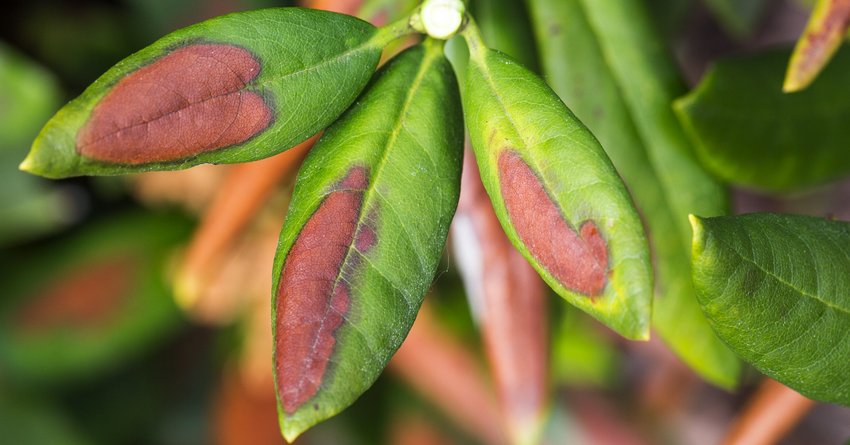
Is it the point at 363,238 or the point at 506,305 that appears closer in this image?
the point at 363,238

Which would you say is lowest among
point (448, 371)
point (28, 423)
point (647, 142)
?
point (28, 423)

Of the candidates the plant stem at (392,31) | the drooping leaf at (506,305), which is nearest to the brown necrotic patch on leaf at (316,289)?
the plant stem at (392,31)

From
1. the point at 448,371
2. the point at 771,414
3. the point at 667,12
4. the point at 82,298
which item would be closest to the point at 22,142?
the point at 82,298

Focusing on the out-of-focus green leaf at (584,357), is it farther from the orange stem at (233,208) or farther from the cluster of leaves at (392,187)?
the cluster of leaves at (392,187)

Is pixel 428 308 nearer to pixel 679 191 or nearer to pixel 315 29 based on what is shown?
pixel 679 191

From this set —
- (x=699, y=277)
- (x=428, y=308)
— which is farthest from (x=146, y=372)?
(x=699, y=277)

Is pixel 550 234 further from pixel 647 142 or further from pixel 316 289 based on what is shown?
pixel 647 142

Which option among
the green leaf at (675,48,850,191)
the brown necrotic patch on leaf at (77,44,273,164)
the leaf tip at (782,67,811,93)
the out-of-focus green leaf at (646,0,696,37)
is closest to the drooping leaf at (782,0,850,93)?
the leaf tip at (782,67,811,93)

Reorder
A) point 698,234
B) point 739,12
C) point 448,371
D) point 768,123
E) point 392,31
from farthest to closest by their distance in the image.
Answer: point 448,371, point 739,12, point 768,123, point 392,31, point 698,234
